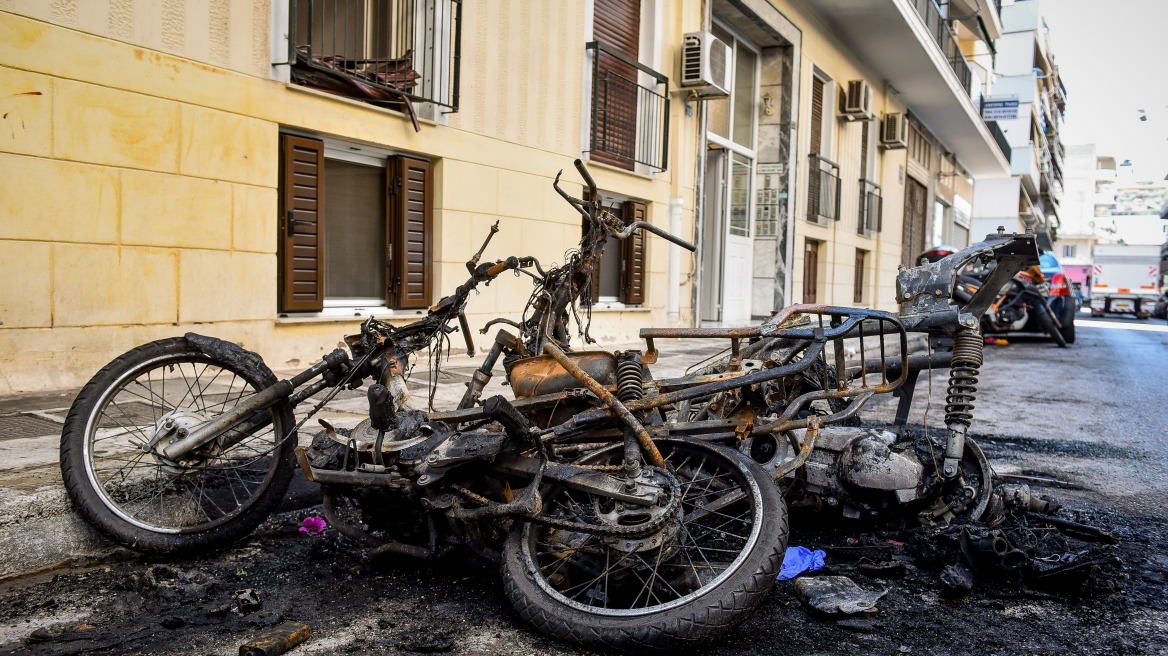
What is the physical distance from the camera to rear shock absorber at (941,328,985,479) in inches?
125

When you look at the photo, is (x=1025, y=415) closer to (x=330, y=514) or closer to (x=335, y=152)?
(x=330, y=514)

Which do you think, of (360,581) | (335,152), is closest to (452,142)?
(335,152)

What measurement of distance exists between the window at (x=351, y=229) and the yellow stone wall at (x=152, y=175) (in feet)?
0.55

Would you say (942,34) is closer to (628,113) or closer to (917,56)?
(917,56)

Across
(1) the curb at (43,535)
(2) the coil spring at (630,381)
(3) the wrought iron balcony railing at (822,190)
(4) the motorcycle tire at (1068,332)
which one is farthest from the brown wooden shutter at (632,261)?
(4) the motorcycle tire at (1068,332)

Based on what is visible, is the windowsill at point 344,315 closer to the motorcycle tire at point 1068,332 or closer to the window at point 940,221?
the motorcycle tire at point 1068,332

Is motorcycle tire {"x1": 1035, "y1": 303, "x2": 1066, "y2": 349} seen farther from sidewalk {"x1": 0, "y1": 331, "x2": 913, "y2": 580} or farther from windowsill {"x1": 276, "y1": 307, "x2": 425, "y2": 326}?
sidewalk {"x1": 0, "y1": 331, "x2": 913, "y2": 580}

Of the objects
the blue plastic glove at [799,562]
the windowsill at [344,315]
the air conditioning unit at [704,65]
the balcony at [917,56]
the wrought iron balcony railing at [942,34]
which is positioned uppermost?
the wrought iron balcony railing at [942,34]

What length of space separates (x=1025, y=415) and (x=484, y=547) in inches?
222

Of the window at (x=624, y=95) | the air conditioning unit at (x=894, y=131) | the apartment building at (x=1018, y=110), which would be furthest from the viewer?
the apartment building at (x=1018, y=110)

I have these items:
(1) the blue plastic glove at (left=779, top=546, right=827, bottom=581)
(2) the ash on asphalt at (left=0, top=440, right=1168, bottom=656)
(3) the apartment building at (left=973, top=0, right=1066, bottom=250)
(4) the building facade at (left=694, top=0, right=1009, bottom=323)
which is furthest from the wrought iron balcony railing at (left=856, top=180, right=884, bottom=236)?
(3) the apartment building at (left=973, top=0, right=1066, bottom=250)

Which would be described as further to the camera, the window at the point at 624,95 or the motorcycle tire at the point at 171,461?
the window at the point at 624,95

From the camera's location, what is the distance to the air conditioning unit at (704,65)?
422 inches

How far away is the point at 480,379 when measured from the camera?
10.2 ft
